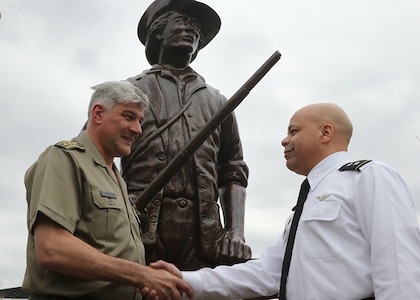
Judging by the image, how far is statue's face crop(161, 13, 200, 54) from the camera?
4.79m

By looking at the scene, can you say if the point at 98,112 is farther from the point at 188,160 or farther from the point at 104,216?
the point at 188,160

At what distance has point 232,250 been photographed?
4.33 m

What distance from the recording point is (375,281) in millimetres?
2715

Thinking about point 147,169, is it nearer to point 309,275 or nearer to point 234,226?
point 234,226

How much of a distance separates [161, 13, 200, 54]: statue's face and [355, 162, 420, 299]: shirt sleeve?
220 cm

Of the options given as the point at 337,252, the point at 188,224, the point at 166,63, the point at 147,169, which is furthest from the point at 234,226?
the point at 337,252

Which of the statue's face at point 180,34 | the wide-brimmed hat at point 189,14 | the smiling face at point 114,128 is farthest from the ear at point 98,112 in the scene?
the wide-brimmed hat at point 189,14

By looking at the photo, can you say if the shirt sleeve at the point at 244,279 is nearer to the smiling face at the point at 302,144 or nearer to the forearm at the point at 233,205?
the smiling face at the point at 302,144

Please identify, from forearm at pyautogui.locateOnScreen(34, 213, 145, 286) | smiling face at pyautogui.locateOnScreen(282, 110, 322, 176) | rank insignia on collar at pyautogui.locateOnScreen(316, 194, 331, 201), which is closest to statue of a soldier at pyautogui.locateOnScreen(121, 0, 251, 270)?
smiling face at pyautogui.locateOnScreen(282, 110, 322, 176)

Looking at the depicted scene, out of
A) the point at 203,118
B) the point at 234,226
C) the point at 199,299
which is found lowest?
the point at 199,299

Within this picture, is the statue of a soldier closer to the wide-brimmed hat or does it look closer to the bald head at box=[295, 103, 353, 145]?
the wide-brimmed hat

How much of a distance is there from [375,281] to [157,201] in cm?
190

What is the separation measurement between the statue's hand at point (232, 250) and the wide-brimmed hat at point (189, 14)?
1.63 meters

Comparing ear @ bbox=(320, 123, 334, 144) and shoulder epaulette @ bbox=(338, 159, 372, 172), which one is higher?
ear @ bbox=(320, 123, 334, 144)
